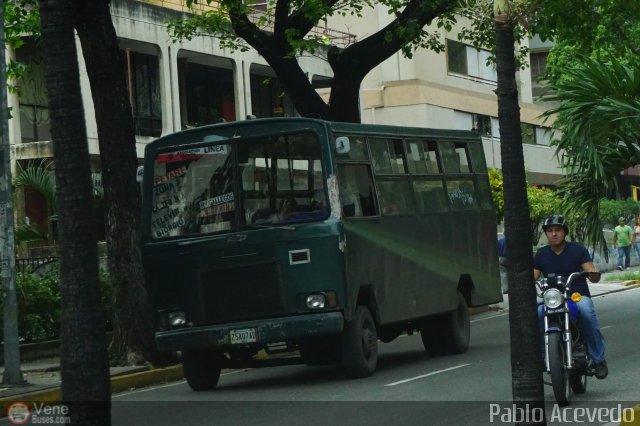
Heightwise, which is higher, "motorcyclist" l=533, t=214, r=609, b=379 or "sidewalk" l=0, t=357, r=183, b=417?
"motorcyclist" l=533, t=214, r=609, b=379

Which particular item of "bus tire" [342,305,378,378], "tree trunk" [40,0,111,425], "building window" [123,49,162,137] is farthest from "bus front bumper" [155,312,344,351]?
"building window" [123,49,162,137]

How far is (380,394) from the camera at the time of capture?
13570mm

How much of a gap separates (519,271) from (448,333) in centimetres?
1000

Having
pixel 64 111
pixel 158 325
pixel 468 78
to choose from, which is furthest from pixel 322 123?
pixel 468 78

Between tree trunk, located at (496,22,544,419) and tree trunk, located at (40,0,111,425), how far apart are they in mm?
2742

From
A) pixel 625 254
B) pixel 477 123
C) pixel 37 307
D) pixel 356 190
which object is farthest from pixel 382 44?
pixel 477 123

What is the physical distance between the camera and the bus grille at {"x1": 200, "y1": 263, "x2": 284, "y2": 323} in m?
14.7

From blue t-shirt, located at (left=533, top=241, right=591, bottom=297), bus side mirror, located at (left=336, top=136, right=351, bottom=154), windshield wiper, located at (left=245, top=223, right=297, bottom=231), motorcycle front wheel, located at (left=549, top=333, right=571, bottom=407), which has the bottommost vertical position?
motorcycle front wheel, located at (left=549, top=333, right=571, bottom=407)

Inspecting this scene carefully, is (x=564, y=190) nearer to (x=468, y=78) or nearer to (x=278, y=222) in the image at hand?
(x=278, y=222)

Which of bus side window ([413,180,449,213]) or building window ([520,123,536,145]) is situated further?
building window ([520,123,536,145])

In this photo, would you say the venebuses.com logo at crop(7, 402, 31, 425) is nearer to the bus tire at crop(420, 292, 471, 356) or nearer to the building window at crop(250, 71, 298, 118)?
the bus tire at crop(420, 292, 471, 356)

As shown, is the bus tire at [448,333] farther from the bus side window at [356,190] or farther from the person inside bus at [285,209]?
the person inside bus at [285,209]

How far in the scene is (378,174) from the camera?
1611 centimetres

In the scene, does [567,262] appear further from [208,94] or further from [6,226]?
[208,94]
